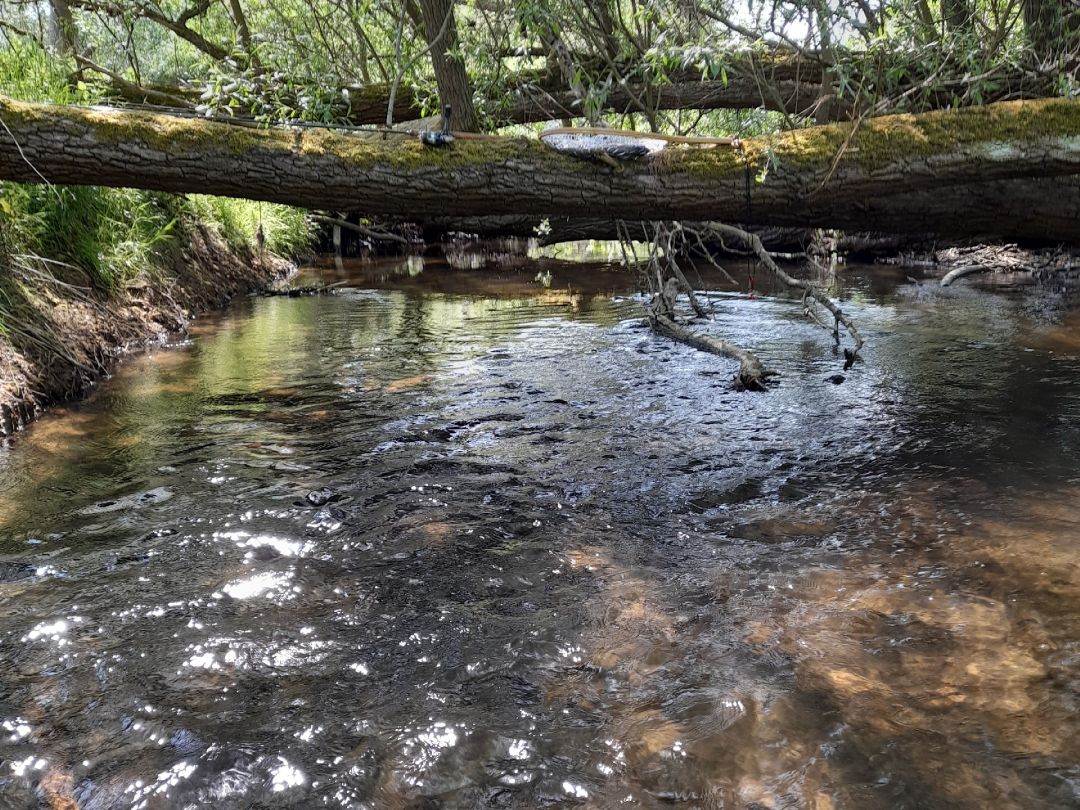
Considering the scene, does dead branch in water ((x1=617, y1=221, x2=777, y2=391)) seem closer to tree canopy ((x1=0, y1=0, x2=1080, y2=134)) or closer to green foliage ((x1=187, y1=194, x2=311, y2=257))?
tree canopy ((x1=0, y1=0, x2=1080, y2=134))

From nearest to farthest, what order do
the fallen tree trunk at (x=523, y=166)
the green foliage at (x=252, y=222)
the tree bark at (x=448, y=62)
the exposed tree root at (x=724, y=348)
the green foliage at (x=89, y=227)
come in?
the fallen tree trunk at (x=523, y=166) → the exposed tree root at (x=724, y=348) → the green foliage at (x=89, y=227) → the tree bark at (x=448, y=62) → the green foliage at (x=252, y=222)

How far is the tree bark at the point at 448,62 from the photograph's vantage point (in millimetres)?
5445

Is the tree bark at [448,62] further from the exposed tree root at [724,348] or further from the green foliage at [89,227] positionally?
the green foliage at [89,227]

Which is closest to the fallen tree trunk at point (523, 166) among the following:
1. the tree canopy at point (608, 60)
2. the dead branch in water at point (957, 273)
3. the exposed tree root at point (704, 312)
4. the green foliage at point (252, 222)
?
the tree canopy at point (608, 60)

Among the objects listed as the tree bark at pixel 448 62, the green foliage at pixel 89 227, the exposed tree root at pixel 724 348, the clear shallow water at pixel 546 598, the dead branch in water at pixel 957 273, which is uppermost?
the tree bark at pixel 448 62

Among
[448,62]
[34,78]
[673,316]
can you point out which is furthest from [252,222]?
[673,316]

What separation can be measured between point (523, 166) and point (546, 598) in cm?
237

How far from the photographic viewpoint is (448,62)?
5691mm

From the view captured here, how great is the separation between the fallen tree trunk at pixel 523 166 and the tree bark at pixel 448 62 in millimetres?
1691

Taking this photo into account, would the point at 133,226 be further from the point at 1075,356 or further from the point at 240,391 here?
the point at 1075,356

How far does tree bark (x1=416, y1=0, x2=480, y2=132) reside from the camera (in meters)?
5.45

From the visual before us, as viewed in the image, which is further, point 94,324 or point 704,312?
point 704,312

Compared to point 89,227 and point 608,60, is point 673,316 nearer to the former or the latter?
point 608,60

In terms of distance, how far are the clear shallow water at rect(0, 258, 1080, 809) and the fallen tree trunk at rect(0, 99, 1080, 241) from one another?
1268 millimetres
